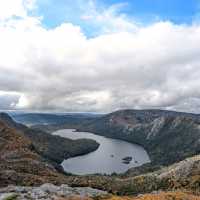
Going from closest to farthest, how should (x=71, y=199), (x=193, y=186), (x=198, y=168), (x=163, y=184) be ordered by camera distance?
(x=71, y=199) < (x=193, y=186) < (x=163, y=184) < (x=198, y=168)

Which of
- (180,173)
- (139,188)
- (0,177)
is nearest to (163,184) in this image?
(139,188)

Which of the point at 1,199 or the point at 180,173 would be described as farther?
the point at 180,173

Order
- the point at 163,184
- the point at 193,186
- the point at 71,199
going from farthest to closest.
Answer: the point at 163,184, the point at 193,186, the point at 71,199

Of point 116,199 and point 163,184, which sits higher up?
point 116,199

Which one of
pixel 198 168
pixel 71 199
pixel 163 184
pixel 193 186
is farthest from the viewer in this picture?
pixel 198 168

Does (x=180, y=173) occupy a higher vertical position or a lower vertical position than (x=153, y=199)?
lower

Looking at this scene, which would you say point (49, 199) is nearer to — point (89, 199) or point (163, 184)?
point (89, 199)

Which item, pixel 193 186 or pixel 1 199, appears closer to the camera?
pixel 1 199

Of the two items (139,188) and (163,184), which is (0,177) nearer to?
(139,188)

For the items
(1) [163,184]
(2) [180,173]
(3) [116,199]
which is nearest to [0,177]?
(1) [163,184]
